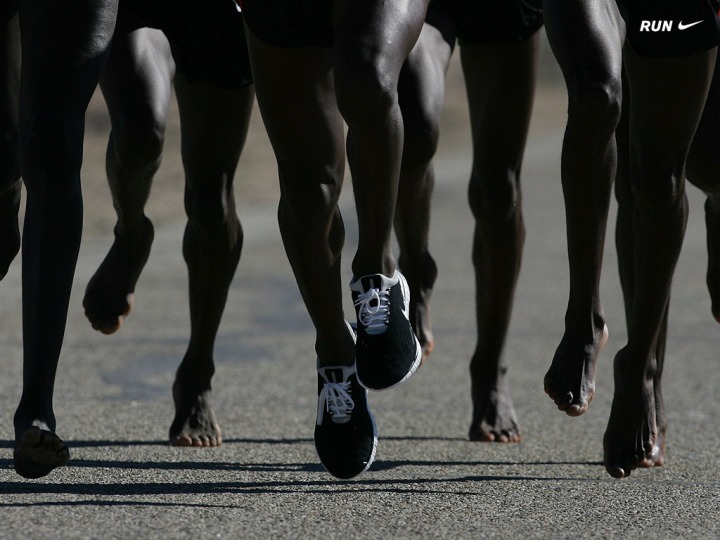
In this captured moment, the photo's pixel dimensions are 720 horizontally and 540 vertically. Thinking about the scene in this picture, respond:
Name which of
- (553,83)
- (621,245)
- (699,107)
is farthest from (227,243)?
(553,83)

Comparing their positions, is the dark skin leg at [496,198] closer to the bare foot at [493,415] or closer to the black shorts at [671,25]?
the bare foot at [493,415]

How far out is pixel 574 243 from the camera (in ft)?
14.1

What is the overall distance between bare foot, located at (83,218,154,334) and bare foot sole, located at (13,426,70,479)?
1789mm

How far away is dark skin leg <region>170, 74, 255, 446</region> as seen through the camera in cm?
530

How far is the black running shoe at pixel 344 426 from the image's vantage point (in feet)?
13.9

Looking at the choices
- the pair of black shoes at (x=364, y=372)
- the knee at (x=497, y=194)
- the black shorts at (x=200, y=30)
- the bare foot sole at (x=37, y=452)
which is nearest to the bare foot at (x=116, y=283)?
the black shorts at (x=200, y=30)

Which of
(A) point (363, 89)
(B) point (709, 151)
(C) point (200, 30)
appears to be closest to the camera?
(A) point (363, 89)

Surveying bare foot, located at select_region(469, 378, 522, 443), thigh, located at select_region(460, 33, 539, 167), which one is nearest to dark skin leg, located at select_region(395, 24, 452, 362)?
thigh, located at select_region(460, 33, 539, 167)

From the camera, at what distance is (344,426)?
4266mm

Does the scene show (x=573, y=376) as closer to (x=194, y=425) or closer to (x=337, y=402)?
(x=337, y=402)

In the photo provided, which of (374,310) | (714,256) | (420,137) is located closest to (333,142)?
(374,310)

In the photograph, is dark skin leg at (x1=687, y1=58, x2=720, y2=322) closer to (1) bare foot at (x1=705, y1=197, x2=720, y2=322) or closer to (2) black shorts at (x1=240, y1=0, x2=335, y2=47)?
(1) bare foot at (x1=705, y1=197, x2=720, y2=322)

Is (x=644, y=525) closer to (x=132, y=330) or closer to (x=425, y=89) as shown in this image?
(x=425, y=89)

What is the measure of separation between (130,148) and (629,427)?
194cm
